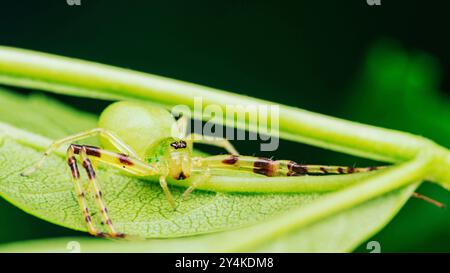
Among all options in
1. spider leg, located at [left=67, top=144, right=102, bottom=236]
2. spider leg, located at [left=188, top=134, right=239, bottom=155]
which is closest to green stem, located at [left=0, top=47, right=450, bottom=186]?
spider leg, located at [left=67, top=144, right=102, bottom=236]

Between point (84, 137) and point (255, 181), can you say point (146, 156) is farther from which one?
point (255, 181)

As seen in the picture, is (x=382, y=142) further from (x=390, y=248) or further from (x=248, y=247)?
(x=390, y=248)

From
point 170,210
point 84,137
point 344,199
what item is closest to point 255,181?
point 170,210

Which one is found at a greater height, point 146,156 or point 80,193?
point 146,156

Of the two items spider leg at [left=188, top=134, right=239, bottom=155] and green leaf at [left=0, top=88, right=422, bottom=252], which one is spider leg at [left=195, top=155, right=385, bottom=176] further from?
spider leg at [left=188, top=134, right=239, bottom=155]

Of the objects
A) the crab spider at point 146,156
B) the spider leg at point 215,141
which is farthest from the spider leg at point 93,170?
the spider leg at point 215,141

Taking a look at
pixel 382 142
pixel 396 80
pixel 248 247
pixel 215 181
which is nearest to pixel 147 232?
pixel 215 181

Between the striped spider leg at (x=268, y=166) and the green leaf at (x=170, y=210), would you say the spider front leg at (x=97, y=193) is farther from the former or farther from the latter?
the striped spider leg at (x=268, y=166)
